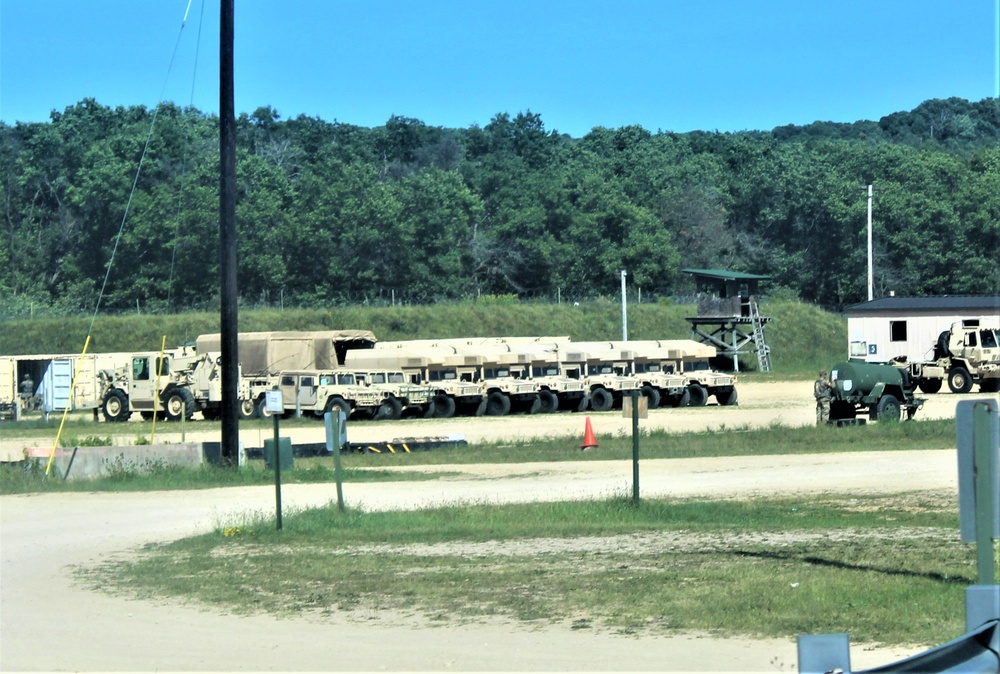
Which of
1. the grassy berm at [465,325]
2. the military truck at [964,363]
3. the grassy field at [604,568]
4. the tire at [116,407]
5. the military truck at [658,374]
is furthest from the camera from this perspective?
the grassy berm at [465,325]

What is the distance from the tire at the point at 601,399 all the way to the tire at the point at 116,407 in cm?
1464

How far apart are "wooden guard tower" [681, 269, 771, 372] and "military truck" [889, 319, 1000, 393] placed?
17423 millimetres

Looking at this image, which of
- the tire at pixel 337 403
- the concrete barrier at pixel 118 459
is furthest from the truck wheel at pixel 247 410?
the concrete barrier at pixel 118 459

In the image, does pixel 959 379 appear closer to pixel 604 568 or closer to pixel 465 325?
pixel 465 325

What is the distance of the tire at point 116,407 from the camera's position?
41750mm

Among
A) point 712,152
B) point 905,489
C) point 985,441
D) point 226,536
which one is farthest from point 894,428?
point 712,152

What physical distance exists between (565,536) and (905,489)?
6.42 meters

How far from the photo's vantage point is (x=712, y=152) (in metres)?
111

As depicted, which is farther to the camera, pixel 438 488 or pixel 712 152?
pixel 712 152

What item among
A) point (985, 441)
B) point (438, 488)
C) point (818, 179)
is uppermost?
point (818, 179)

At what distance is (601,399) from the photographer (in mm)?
43000

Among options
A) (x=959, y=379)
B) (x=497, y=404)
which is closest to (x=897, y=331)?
(x=959, y=379)

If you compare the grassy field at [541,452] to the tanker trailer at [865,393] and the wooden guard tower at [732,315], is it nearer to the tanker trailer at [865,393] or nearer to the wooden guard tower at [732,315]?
the tanker trailer at [865,393]

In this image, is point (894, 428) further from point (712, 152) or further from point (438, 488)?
point (712, 152)
